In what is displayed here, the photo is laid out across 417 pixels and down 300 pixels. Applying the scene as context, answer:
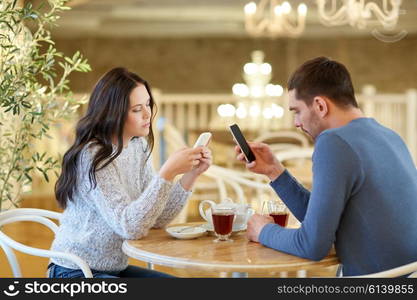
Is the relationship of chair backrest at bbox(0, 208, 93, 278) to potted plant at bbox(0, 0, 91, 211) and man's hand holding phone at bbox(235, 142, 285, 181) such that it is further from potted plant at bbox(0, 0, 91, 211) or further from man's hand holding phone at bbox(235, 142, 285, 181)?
man's hand holding phone at bbox(235, 142, 285, 181)

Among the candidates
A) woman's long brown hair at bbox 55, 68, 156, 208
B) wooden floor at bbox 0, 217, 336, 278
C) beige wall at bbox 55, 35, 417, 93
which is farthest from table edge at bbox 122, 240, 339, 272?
beige wall at bbox 55, 35, 417, 93

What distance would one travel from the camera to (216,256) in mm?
1716

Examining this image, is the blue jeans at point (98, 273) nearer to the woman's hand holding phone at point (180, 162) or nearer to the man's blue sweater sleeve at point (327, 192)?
the woman's hand holding phone at point (180, 162)

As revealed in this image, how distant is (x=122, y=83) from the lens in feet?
6.52

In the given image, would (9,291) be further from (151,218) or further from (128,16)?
(128,16)

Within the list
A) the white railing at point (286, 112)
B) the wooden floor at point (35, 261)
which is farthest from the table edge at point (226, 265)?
the white railing at point (286, 112)

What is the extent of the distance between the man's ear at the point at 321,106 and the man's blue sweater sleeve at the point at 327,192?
99mm

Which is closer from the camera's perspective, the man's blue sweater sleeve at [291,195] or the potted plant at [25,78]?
the man's blue sweater sleeve at [291,195]

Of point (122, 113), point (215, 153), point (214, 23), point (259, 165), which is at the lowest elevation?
point (215, 153)

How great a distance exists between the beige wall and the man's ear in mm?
11132

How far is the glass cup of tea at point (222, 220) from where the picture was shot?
6.10ft

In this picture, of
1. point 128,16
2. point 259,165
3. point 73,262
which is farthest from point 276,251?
point 128,16

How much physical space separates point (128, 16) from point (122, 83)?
31.2 ft

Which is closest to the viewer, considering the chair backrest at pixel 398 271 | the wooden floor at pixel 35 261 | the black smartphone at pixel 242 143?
the chair backrest at pixel 398 271
